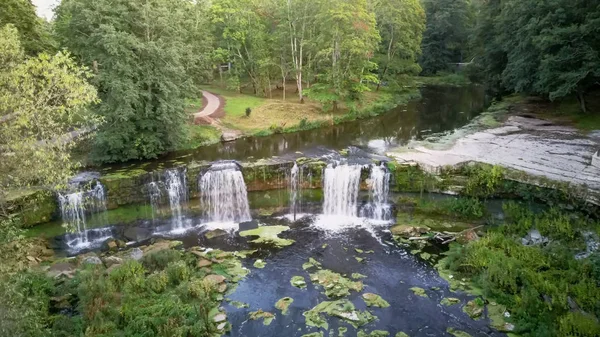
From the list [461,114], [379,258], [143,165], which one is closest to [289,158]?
[143,165]

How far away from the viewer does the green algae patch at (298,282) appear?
13484mm

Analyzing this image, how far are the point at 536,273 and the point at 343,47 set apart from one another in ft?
73.7

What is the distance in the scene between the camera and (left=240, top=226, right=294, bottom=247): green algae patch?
16.5 m

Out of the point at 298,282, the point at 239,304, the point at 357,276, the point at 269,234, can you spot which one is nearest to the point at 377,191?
the point at 269,234

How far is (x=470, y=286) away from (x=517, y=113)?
2206cm

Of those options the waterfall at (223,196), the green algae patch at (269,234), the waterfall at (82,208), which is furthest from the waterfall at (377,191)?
the waterfall at (82,208)

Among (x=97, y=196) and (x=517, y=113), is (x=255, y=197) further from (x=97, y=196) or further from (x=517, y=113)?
(x=517, y=113)

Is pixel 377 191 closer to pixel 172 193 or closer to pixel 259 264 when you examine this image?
pixel 259 264

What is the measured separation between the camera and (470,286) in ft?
43.3

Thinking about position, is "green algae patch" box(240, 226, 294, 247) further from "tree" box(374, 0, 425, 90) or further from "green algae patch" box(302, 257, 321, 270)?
"tree" box(374, 0, 425, 90)

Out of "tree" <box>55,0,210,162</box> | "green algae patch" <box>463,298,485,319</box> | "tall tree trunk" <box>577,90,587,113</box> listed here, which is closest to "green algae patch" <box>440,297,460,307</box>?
"green algae patch" <box>463,298,485,319</box>

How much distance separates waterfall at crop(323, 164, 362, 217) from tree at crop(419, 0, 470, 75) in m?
41.6

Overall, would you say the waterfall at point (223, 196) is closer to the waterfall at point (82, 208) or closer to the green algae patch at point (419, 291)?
the waterfall at point (82, 208)

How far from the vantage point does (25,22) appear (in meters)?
24.2
